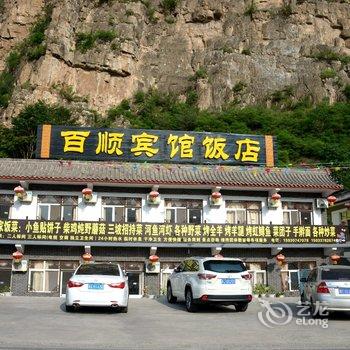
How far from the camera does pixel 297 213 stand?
2544 cm

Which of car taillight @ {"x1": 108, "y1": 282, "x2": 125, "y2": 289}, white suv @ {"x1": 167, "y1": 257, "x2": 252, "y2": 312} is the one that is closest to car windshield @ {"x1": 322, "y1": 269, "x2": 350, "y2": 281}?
white suv @ {"x1": 167, "y1": 257, "x2": 252, "y2": 312}

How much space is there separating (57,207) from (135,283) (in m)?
5.60

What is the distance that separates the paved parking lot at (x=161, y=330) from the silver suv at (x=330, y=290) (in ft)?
1.49

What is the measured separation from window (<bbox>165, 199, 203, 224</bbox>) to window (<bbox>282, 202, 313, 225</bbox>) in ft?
15.7

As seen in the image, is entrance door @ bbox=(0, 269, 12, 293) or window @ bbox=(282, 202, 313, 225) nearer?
entrance door @ bbox=(0, 269, 12, 293)

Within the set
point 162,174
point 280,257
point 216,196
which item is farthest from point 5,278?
point 280,257

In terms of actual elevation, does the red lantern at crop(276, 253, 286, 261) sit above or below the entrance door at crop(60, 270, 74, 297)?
above

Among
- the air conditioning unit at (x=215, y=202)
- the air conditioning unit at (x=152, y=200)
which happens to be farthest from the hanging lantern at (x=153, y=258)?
the air conditioning unit at (x=215, y=202)

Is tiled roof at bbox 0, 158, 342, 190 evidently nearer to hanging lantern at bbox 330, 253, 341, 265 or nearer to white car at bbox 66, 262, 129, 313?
hanging lantern at bbox 330, 253, 341, 265

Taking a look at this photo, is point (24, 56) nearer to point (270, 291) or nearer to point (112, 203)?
point (112, 203)

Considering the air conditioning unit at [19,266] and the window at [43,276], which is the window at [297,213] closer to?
the window at [43,276]

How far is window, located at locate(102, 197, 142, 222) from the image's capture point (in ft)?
78.8

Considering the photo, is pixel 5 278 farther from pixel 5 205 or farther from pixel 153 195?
pixel 153 195

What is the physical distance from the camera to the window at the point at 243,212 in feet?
81.5
